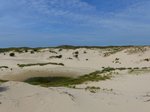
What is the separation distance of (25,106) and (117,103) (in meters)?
4.92

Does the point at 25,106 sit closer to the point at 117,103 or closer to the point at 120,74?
the point at 117,103

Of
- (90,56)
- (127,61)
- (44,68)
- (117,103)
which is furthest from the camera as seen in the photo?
(90,56)

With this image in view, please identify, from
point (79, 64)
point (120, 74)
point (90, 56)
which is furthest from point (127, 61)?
point (120, 74)

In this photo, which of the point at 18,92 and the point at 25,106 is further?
the point at 18,92

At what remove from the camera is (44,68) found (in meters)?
47.3

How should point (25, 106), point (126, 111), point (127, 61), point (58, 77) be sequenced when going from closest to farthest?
point (25, 106) < point (126, 111) < point (58, 77) < point (127, 61)

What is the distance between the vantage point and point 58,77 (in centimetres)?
4203

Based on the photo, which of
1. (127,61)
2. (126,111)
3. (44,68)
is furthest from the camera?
(127,61)

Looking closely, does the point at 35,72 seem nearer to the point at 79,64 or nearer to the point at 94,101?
the point at 79,64

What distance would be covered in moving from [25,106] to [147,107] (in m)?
6.08

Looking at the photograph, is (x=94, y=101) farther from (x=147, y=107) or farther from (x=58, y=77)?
(x=58, y=77)

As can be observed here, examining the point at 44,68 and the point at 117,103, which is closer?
the point at 117,103

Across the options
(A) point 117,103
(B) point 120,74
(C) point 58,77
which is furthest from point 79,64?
(A) point 117,103

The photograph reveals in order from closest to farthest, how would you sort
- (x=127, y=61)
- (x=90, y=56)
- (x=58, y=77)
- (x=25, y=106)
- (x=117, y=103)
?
(x=25, y=106) < (x=117, y=103) < (x=58, y=77) < (x=127, y=61) < (x=90, y=56)
